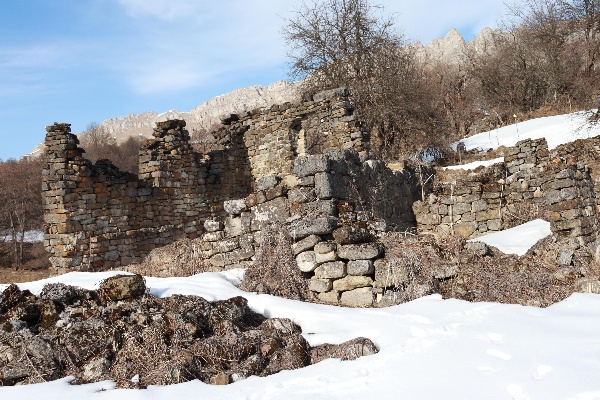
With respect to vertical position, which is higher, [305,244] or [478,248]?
[305,244]

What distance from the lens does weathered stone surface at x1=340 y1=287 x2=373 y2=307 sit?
5.69 meters

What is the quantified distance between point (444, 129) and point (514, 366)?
20128 mm

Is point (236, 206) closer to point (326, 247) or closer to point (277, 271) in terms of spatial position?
point (277, 271)

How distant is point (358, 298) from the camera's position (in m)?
5.75

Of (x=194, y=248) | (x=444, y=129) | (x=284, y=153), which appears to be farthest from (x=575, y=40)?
(x=194, y=248)

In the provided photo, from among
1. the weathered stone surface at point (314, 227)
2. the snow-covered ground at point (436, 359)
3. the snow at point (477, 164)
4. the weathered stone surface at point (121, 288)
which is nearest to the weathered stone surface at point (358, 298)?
the snow-covered ground at point (436, 359)

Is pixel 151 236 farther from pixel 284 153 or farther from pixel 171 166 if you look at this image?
pixel 284 153

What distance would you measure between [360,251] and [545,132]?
16.4m

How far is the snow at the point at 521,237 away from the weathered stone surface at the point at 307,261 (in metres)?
2.95

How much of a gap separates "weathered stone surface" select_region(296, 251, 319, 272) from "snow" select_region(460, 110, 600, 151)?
1362 cm

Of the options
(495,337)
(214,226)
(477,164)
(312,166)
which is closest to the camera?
(495,337)

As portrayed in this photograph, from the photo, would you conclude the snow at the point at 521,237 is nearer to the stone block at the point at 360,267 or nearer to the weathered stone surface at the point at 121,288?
the stone block at the point at 360,267

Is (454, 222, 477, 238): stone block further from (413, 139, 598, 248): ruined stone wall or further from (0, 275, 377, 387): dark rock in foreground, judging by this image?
(0, 275, 377, 387): dark rock in foreground

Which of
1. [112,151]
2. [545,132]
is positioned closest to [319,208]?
[545,132]
